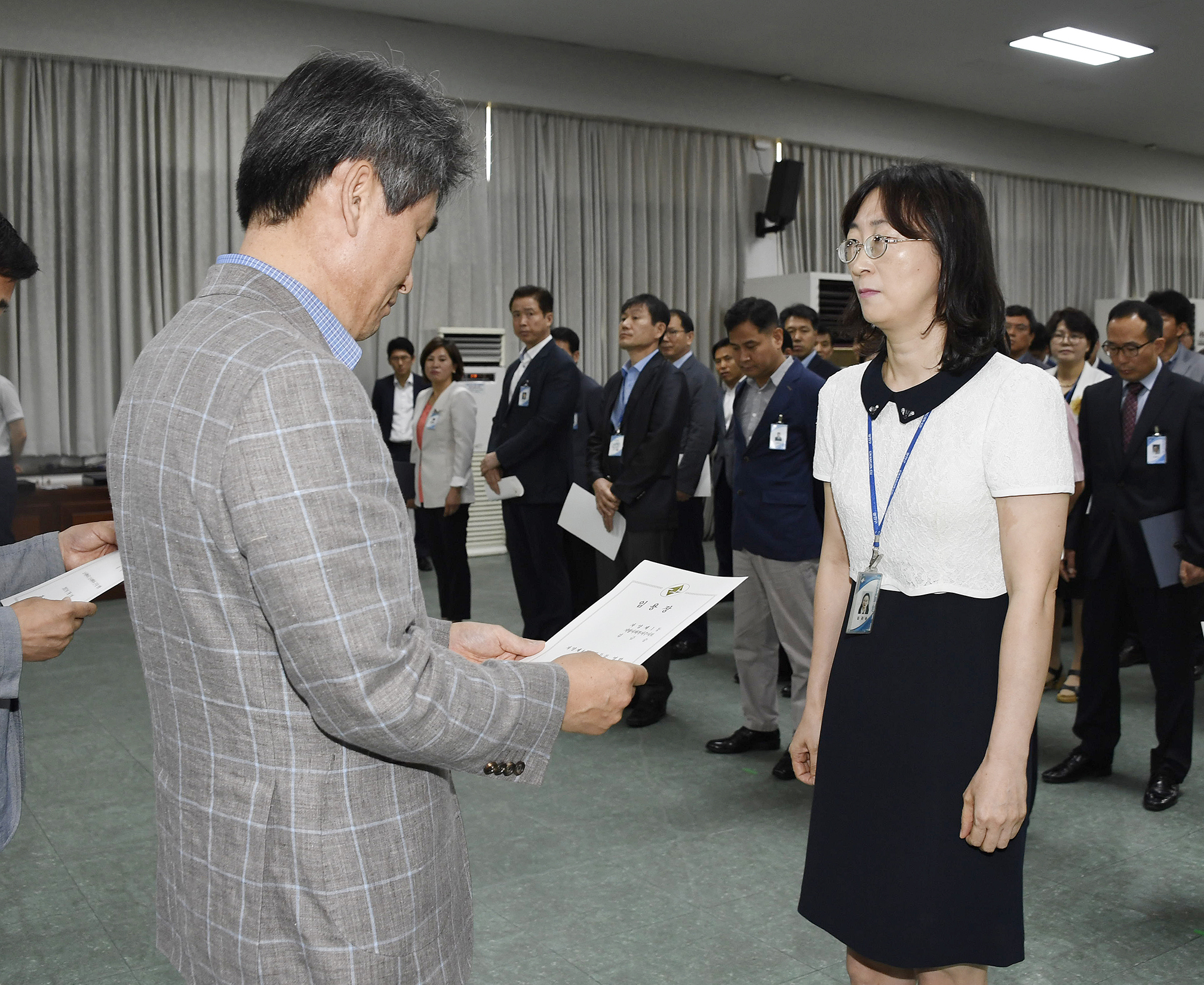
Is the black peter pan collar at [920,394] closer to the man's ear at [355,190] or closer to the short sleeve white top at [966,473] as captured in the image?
the short sleeve white top at [966,473]

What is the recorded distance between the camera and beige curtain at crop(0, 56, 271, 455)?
6840mm

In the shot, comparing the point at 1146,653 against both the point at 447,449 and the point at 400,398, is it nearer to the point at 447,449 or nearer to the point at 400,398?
the point at 447,449

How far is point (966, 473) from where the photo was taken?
1.47 metres

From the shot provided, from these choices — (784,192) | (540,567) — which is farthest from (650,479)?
(784,192)

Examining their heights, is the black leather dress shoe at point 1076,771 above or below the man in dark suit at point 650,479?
below

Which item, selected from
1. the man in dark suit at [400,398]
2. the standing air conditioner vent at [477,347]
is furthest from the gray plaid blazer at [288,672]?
the standing air conditioner vent at [477,347]

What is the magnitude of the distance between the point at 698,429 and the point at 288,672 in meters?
4.33

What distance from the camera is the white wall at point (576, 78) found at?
695cm

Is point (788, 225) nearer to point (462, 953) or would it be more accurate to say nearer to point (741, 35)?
point (741, 35)

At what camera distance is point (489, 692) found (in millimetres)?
1003

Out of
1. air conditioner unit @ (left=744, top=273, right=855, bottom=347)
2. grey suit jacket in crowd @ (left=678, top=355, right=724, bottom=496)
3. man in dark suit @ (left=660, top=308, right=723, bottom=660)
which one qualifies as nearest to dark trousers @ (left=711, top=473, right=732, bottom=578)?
man in dark suit @ (left=660, top=308, right=723, bottom=660)

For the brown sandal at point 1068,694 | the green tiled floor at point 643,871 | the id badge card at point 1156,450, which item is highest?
the id badge card at point 1156,450

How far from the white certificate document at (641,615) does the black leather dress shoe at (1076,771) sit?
105 inches

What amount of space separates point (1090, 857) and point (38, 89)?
732 centimetres
